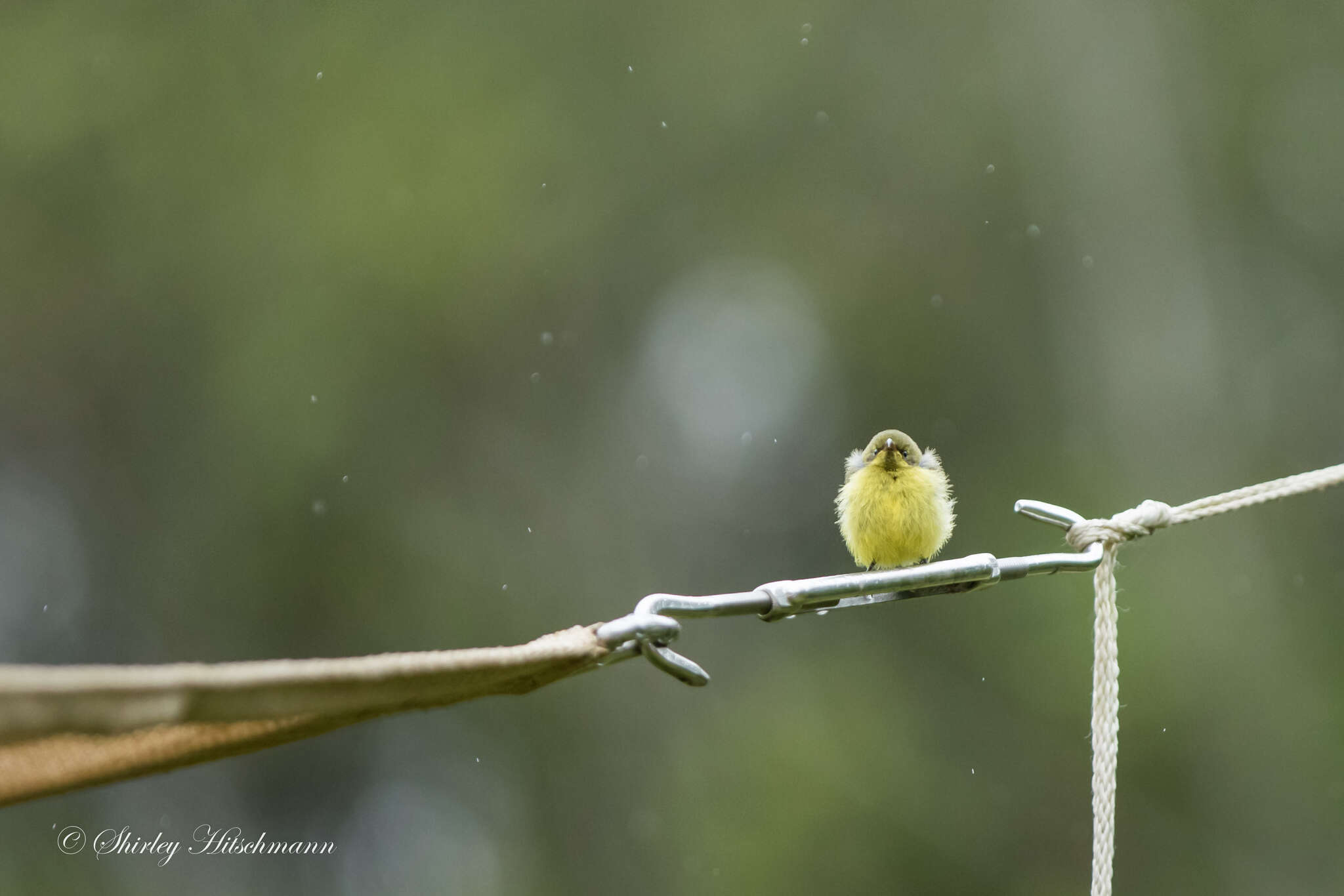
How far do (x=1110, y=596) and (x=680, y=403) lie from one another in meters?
5.64

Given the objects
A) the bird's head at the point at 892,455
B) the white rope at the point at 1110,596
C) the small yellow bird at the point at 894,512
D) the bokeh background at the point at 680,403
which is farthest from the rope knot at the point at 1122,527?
the bokeh background at the point at 680,403

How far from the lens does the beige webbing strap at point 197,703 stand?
3.43 ft

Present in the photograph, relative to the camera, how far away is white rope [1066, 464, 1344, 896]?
1.83 metres

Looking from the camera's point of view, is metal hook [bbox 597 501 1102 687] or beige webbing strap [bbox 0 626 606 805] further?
metal hook [bbox 597 501 1102 687]

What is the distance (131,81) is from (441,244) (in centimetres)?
171

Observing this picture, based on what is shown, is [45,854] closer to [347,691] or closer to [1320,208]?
[347,691]

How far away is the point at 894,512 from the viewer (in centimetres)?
307

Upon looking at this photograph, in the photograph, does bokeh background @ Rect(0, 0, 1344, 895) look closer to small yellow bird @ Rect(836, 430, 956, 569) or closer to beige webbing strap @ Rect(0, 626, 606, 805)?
small yellow bird @ Rect(836, 430, 956, 569)

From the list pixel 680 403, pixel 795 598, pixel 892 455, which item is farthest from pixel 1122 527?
pixel 680 403

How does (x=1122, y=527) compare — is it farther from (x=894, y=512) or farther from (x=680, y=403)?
(x=680, y=403)

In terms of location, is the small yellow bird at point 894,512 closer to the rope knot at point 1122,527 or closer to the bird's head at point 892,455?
the bird's head at point 892,455

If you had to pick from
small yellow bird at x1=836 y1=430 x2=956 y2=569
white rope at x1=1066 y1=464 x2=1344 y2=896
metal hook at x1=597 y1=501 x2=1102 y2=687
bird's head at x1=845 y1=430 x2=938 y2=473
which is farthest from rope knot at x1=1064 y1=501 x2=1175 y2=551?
bird's head at x1=845 y1=430 x2=938 y2=473

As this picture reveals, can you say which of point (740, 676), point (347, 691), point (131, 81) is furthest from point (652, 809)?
point (347, 691)

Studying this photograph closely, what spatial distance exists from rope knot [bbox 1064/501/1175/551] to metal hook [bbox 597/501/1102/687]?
12 centimetres
